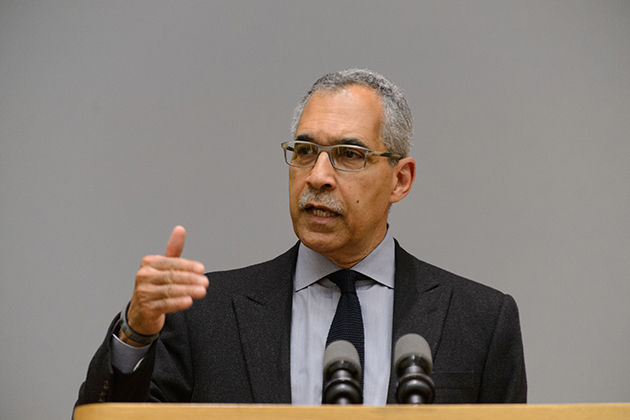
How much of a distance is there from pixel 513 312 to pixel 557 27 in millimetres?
1547

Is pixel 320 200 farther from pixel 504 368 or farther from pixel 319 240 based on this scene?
pixel 504 368

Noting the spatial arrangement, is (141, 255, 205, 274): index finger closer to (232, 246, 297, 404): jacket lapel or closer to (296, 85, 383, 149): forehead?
(232, 246, 297, 404): jacket lapel

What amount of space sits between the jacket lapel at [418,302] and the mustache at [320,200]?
0.30 metres

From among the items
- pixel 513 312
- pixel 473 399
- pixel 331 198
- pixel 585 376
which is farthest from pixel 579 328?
pixel 331 198

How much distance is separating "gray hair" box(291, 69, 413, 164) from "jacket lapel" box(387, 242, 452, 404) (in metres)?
0.34

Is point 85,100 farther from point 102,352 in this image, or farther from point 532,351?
point 532,351

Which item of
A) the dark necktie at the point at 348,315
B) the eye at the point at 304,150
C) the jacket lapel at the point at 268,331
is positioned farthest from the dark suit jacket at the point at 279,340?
the eye at the point at 304,150

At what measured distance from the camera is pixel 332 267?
6.70ft

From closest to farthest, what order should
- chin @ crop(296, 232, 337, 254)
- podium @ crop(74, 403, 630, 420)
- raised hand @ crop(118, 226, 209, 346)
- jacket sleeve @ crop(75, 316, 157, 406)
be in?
A: 1. podium @ crop(74, 403, 630, 420)
2. raised hand @ crop(118, 226, 209, 346)
3. jacket sleeve @ crop(75, 316, 157, 406)
4. chin @ crop(296, 232, 337, 254)

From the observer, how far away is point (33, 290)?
9.14 feet

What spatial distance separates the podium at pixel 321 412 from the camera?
44.6 inches

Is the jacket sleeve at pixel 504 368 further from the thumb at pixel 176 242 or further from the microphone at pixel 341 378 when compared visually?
the thumb at pixel 176 242

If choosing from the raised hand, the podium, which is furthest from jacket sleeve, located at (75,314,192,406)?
the podium

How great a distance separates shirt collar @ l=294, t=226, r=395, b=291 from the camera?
6.69 feet
